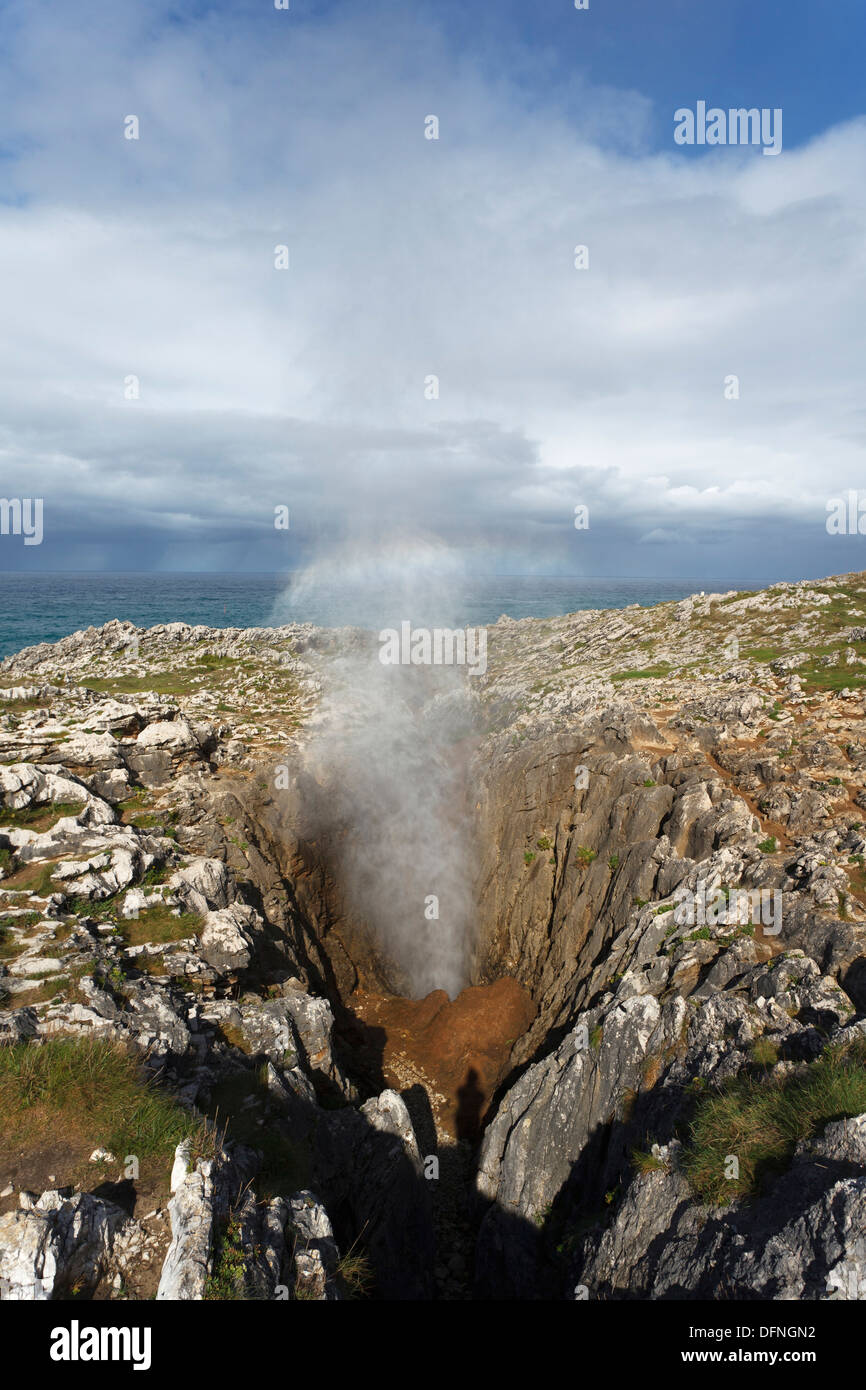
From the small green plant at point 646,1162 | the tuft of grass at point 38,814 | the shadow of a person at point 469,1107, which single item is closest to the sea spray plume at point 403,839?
the shadow of a person at point 469,1107

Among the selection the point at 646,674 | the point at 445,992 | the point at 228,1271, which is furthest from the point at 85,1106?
the point at 646,674

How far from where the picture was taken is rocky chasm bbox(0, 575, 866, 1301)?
9359 mm

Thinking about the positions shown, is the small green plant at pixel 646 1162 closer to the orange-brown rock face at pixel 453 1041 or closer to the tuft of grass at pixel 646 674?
the orange-brown rock face at pixel 453 1041

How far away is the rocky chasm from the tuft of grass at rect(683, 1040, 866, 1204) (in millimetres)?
56

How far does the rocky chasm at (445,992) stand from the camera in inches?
368

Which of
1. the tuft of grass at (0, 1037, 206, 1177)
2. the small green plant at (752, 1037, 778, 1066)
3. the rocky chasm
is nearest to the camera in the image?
the rocky chasm

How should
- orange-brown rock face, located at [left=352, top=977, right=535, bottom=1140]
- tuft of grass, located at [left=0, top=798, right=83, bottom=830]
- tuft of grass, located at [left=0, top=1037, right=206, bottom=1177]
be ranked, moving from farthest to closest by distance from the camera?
1. orange-brown rock face, located at [left=352, top=977, right=535, bottom=1140]
2. tuft of grass, located at [left=0, top=798, right=83, bottom=830]
3. tuft of grass, located at [left=0, top=1037, right=206, bottom=1177]

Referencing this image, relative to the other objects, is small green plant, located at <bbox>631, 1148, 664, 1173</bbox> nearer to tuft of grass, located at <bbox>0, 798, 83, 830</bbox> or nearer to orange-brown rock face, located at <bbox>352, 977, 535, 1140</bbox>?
orange-brown rock face, located at <bbox>352, 977, 535, 1140</bbox>

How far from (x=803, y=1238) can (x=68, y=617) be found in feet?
581

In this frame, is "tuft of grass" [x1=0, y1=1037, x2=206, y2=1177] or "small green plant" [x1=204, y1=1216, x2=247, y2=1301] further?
"tuft of grass" [x1=0, y1=1037, x2=206, y2=1177]

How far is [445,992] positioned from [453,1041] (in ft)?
13.9

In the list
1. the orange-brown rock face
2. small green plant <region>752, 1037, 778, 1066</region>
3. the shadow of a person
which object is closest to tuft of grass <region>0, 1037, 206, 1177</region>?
small green plant <region>752, 1037, 778, 1066</region>

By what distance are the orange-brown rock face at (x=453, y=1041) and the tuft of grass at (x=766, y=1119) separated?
16.4 meters

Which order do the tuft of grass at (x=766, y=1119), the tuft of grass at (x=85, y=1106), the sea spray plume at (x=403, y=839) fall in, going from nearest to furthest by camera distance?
the tuft of grass at (x=85, y=1106)
the tuft of grass at (x=766, y=1119)
the sea spray plume at (x=403, y=839)
